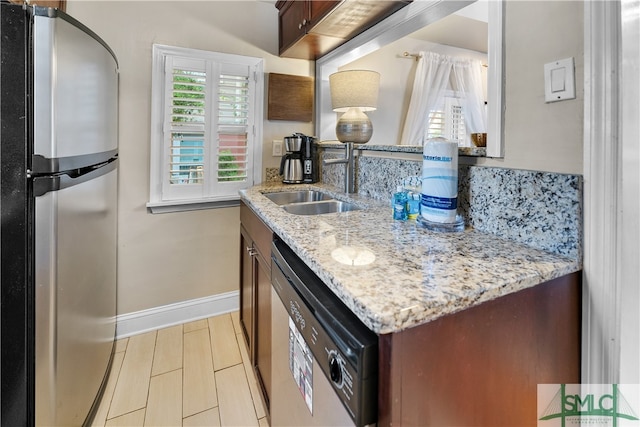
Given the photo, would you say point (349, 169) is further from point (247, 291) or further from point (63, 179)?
point (63, 179)

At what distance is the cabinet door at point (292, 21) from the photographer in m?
1.77

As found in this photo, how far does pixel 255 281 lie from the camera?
58.1 inches

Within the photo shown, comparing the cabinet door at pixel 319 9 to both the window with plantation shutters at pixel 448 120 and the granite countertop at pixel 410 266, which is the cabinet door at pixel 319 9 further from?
the window with plantation shutters at pixel 448 120

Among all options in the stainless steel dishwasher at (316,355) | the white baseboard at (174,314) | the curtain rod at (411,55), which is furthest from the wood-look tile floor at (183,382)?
the curtain rod at (411,55)

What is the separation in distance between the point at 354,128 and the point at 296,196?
57 cm

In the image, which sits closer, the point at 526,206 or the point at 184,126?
the point at 526,206

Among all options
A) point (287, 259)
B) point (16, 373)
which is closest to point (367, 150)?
point (287, 259)

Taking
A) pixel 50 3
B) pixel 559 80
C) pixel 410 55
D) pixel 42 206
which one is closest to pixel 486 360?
pixel 559 80

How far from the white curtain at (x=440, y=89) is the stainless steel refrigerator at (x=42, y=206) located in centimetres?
255

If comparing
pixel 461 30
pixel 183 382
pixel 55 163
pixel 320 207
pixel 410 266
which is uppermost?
pixel 461 30

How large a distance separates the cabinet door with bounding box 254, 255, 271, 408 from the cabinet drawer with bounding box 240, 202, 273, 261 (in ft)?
0.18

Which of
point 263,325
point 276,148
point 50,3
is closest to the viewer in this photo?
point 263,325

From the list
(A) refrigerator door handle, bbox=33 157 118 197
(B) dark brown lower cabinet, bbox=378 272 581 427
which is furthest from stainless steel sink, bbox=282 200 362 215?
(B) dark brown lower cabinet, bbox=378 272 581 427

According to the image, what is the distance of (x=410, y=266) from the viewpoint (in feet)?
2.33
